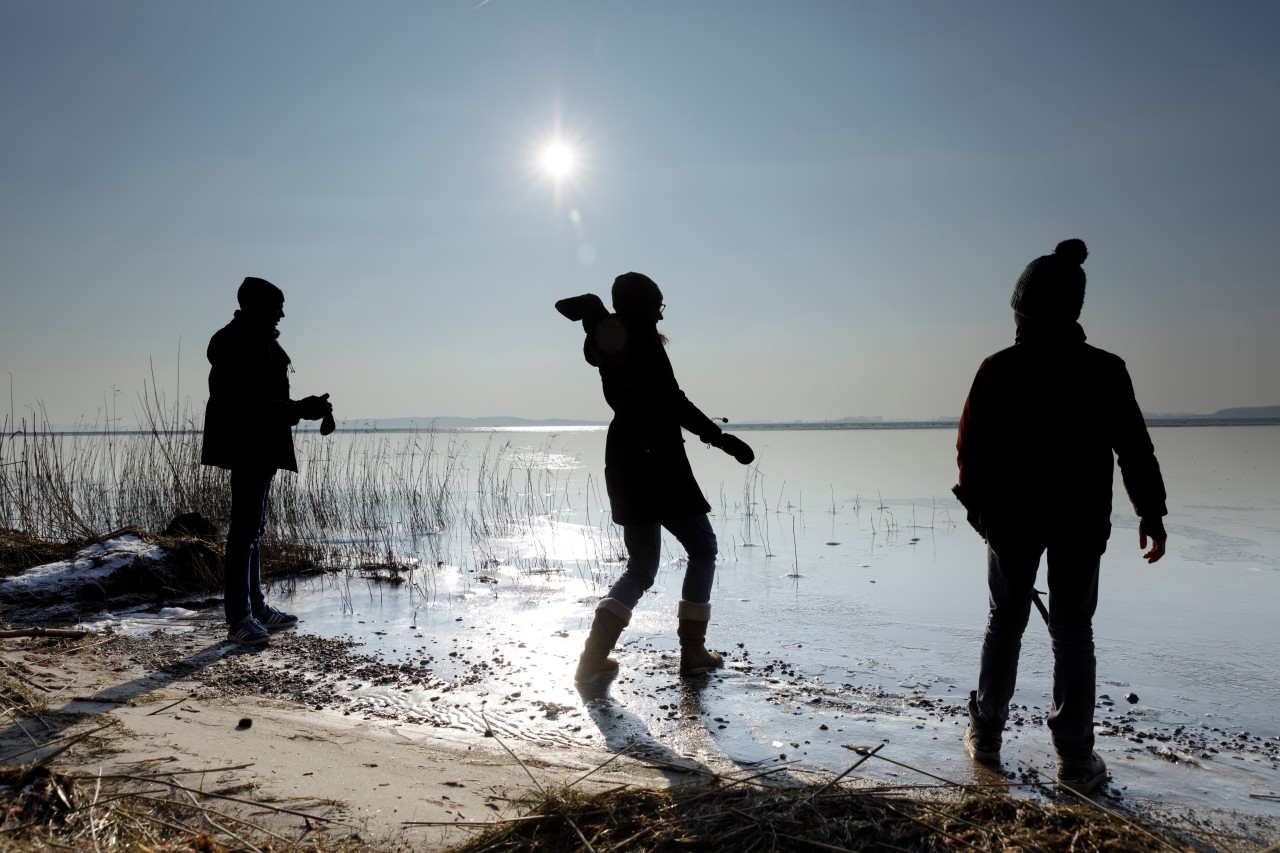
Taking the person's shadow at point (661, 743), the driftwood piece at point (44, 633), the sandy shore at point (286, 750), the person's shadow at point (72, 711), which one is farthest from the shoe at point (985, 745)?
the driftwood piece at point (44, 633)

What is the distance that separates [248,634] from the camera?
421 centimetres

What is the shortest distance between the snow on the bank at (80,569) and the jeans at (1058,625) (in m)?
5.76

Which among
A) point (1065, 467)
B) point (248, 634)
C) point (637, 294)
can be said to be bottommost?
point (248, 634)

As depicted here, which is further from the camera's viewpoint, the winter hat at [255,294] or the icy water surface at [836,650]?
the winter hat at [255,294]

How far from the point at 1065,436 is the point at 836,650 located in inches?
85.1

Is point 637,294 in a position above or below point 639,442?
above

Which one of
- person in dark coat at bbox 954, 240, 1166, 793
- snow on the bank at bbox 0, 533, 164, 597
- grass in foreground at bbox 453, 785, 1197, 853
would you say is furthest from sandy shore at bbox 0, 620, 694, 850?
snow on the bank at bbox 0, 533, 164, 597

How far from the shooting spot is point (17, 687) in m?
2.82

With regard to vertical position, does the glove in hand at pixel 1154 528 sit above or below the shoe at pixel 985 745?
above

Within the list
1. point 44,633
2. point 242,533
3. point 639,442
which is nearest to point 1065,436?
point 639,442

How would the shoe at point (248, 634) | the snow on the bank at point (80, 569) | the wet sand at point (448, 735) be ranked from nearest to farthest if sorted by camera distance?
the wet sand at point (448, 735) → the shoe at point (248, 634) → the snow on the bank at point (80, 569)

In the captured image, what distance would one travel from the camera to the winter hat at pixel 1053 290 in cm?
243

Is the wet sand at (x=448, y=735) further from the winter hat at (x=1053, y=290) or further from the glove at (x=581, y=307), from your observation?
the glove at (x=581, y=307)

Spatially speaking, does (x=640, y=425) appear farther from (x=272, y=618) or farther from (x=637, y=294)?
(x=272, y=618)
